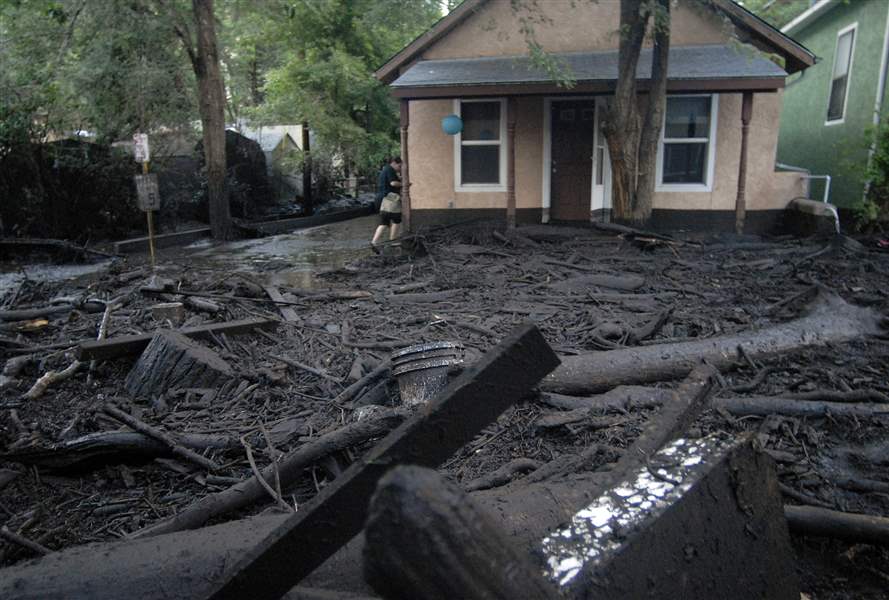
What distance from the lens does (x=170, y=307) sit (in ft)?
24.0

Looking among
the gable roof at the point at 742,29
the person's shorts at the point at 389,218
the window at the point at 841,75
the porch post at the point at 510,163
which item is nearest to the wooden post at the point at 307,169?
the gable roof at the point at 742,29

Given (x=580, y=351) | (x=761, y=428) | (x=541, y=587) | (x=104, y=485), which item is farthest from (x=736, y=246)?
(x=541, y=587)

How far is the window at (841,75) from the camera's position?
16156 mm

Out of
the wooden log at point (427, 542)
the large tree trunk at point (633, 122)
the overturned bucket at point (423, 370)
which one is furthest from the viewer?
the large tree trunk at point (633, 122)

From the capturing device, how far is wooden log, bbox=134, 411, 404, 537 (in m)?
3.44

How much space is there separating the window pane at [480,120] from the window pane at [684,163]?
3949mm

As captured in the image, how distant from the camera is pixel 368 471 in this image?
1417mm

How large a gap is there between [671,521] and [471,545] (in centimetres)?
82

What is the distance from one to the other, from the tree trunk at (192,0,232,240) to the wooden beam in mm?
16995

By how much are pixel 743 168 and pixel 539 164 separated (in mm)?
4442

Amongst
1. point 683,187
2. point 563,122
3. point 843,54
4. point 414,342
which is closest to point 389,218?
point 563,122

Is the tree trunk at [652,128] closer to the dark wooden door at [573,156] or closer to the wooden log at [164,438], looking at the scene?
the dark wooden door at [573,156]

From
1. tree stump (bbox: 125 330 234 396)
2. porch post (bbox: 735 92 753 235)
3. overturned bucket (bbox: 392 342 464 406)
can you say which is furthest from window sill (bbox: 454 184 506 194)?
overturned bucket (bbox: 392 342 464 406)

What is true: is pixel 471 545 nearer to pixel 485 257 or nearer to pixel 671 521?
pixel 671 521
